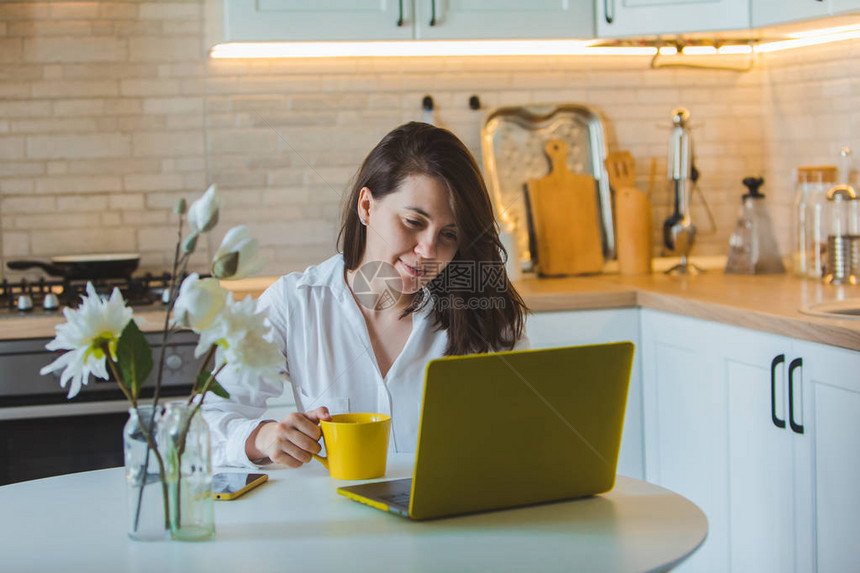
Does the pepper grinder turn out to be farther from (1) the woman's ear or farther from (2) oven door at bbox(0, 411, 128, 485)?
(2) oven door at bbox(0, 411, 128, 485)

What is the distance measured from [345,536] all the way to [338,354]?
754mm

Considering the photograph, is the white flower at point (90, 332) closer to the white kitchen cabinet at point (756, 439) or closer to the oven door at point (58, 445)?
the white kitchen cabinet at point (756, 439)

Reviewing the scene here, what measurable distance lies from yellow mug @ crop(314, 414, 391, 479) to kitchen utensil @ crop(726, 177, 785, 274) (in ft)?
6.98

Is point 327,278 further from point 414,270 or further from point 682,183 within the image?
point 682,183

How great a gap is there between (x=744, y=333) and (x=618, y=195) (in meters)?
1.04

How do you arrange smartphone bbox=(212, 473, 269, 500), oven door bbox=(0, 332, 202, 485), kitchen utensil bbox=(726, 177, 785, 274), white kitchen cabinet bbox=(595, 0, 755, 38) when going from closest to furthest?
smartphone bbox=(212, 473, 269, 500)
oven door bbox=(0, 332, 202, 485)
white kitchen cabinet bbox=(595, 0, 755, 38)
kitchen utensil bbox=(726, 177, 785, 274)

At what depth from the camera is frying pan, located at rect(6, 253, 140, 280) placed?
9.15 ft

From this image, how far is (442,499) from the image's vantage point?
1.12 meters

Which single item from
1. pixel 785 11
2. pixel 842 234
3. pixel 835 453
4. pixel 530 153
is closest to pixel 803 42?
pixel 785 11

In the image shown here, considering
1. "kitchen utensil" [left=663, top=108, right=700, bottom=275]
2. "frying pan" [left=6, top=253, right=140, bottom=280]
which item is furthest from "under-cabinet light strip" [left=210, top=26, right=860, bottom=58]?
"frying pan" [left=6, top=253, right=140, bottom=280]

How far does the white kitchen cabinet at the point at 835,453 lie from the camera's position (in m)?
1.86

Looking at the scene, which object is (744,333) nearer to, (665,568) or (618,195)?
(618,195)

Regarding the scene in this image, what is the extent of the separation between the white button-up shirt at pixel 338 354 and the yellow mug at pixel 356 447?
0.36 metres

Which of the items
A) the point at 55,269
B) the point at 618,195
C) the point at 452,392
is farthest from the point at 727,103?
the point at 452,392
